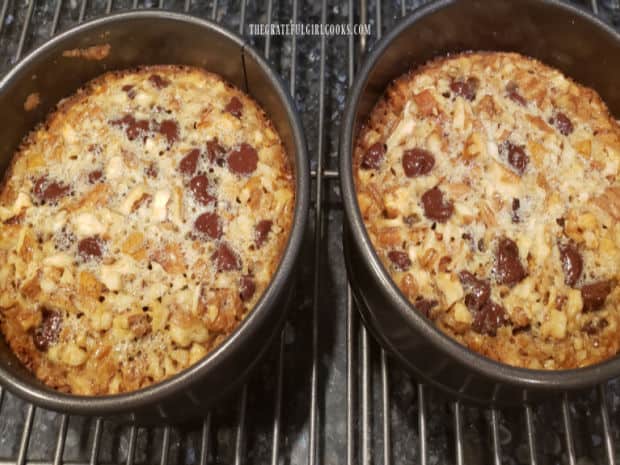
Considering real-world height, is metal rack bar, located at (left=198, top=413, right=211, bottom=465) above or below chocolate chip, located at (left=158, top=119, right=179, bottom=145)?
below

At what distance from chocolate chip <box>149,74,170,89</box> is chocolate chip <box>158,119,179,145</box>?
10 cm

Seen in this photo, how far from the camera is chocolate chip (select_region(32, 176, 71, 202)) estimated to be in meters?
1.25

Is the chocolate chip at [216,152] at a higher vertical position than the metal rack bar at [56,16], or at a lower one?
lower

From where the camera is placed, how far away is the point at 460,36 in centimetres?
140

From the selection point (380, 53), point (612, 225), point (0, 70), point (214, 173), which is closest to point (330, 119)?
point (380, 53)

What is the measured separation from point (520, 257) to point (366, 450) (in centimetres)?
51

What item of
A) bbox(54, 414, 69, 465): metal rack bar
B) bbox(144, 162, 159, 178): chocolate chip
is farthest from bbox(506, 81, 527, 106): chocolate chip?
bbox(54, 414, 69, 465): metal rack bar

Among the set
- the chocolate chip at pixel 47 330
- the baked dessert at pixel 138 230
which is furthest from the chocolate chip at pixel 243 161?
the chocolate chip at pixel 47 330

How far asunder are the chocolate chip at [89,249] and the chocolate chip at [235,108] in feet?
1.29

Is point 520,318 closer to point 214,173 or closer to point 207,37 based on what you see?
point 214,173

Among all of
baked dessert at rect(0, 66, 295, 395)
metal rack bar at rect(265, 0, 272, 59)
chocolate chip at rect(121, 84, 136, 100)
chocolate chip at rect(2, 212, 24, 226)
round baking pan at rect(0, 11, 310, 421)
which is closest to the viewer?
round baking pan at rect(0, 11, 310, 421)

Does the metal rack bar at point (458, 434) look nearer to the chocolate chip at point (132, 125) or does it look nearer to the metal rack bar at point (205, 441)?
the metal rack bar at point (205, 441)

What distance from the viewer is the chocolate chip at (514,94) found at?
1.35 m

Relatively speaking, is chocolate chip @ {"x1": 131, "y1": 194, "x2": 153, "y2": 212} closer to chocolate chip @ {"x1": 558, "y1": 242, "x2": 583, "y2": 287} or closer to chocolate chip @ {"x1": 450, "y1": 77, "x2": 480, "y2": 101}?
chocolate chip @ {"x1": 450, "y1": 77, "x2": 480, "y2": 101}
